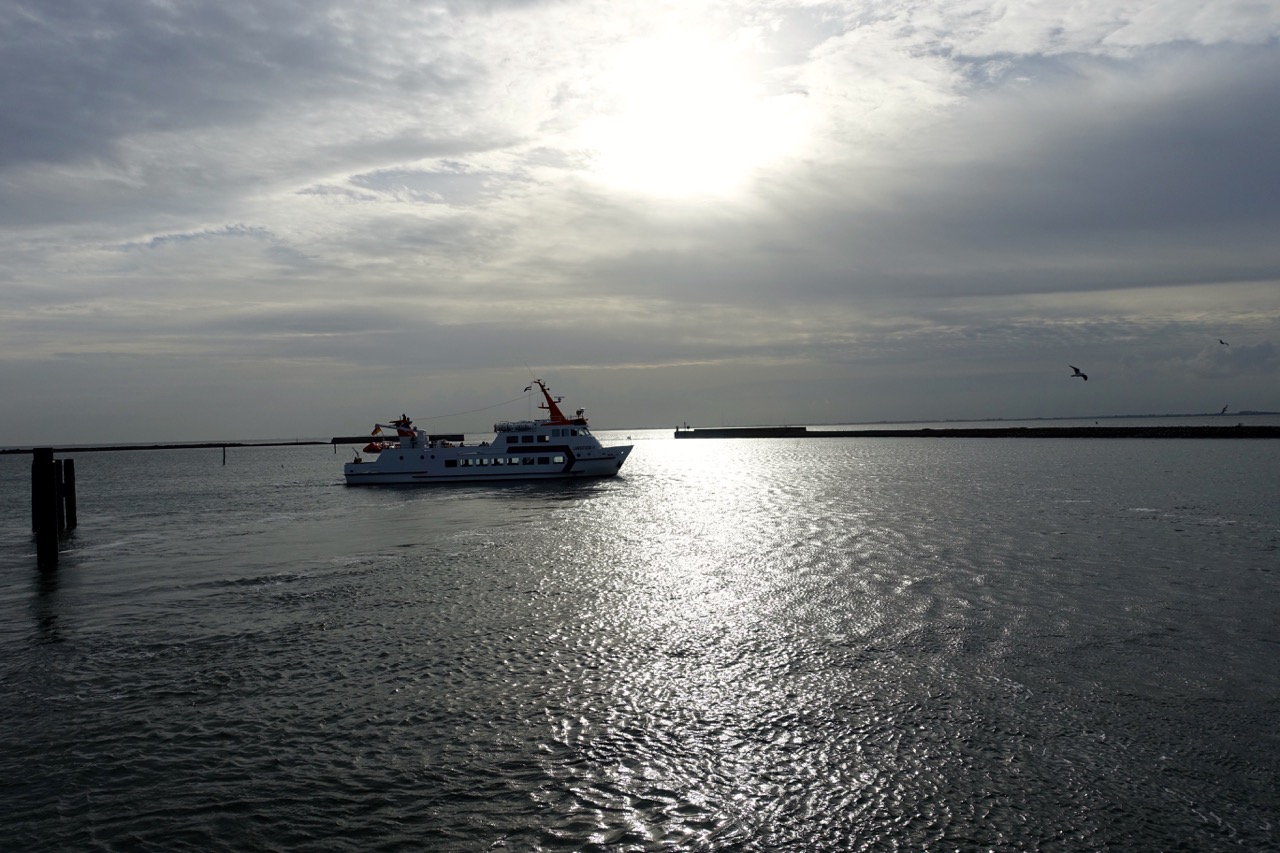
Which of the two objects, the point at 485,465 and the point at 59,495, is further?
the point at 485,465

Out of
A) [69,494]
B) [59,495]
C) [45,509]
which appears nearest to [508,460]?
[69,494]

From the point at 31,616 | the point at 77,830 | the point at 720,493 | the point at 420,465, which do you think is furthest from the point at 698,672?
the point at 420,465

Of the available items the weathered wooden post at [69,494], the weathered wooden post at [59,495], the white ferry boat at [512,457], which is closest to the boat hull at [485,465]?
the white ferry boat at [512,457]

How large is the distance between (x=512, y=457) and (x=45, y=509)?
39.3m

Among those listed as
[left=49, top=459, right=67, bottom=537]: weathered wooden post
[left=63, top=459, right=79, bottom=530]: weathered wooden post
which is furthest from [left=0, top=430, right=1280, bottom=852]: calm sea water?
[left=63, top=459, right=79, bottom=530]: weathered wooden post

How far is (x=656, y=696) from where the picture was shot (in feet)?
45.0

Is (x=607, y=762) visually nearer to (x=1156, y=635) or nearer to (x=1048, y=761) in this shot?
(x=1048, y=761)

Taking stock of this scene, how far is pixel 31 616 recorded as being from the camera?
20969mm

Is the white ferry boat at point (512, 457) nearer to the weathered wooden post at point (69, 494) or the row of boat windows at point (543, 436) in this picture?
the row of boat windows at point (543, 436)

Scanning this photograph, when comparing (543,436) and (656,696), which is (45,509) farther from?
(543,436)

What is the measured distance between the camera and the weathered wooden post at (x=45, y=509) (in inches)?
1146

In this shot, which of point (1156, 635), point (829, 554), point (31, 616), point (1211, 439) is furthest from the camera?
point (1211, 439)

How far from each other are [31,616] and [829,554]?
24.7 metres

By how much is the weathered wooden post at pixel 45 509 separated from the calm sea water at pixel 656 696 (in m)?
0.76
